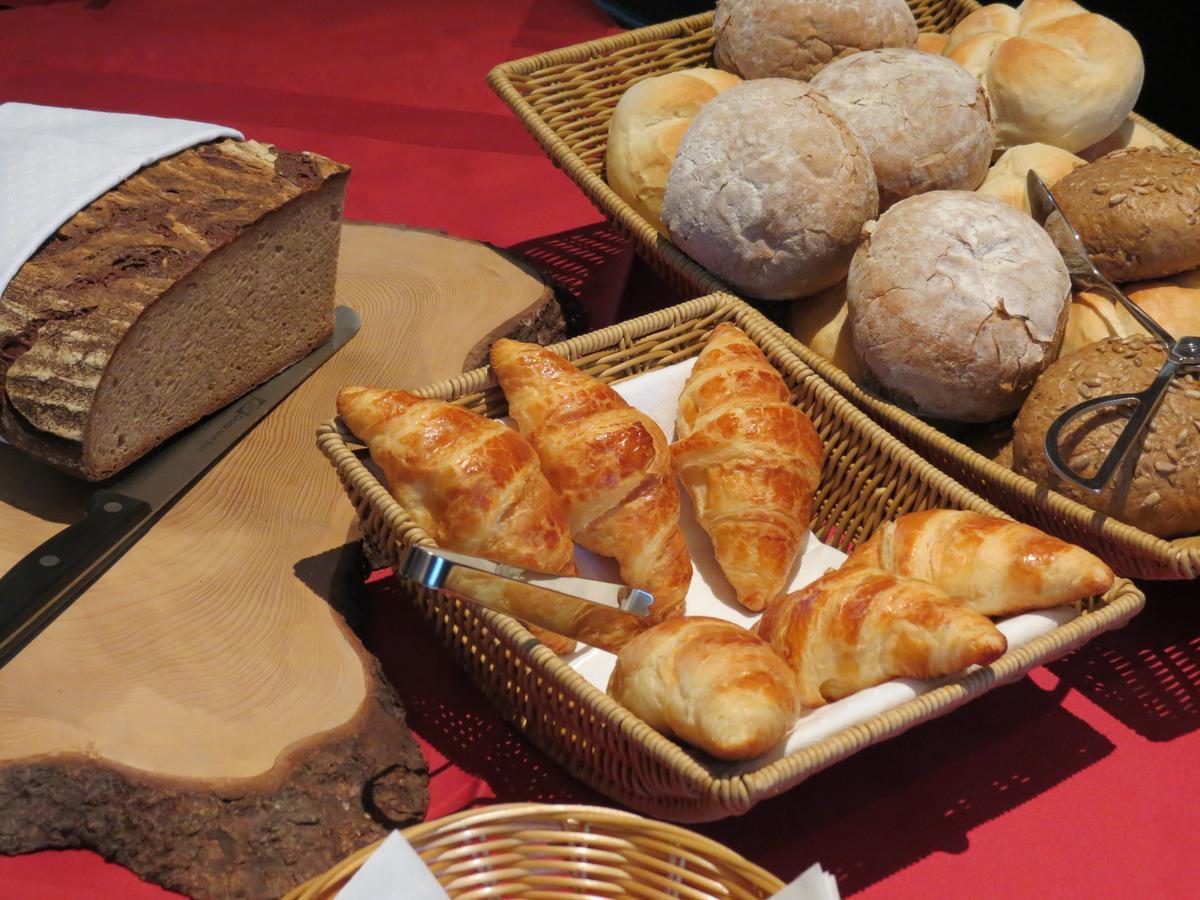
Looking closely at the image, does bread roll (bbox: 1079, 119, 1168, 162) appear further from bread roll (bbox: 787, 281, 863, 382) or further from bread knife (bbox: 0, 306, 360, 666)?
bread knife (bbox: 0, 306, 360, 666)

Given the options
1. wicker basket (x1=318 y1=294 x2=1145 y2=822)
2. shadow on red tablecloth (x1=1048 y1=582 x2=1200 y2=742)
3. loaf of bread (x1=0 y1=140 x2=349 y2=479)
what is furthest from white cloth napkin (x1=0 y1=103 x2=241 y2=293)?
shadow on red tablecloth (x1=1048 y1=582 x2=1200 y2=742)

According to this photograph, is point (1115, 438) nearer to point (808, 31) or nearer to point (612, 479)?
point (612, 479)

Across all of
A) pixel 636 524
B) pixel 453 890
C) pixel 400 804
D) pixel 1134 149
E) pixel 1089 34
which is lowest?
pixel 400 804

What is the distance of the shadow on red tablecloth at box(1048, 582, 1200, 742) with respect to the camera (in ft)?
4.39

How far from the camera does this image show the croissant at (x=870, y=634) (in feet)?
3.30

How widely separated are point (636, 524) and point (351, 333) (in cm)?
70

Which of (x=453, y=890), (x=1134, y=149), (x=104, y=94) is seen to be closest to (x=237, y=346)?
(x=453, y=890)

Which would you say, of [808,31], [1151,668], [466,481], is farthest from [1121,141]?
[466,481]

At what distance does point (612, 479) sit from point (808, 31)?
957 millimetres

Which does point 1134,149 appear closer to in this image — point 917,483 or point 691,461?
point 917,483

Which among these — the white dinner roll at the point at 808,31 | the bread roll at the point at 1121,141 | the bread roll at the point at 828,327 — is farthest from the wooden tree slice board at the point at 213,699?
the bread roll at the point at 1121,141

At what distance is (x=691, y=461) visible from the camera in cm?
133

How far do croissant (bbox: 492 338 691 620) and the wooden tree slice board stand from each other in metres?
0.29

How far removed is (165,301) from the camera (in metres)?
1.40
